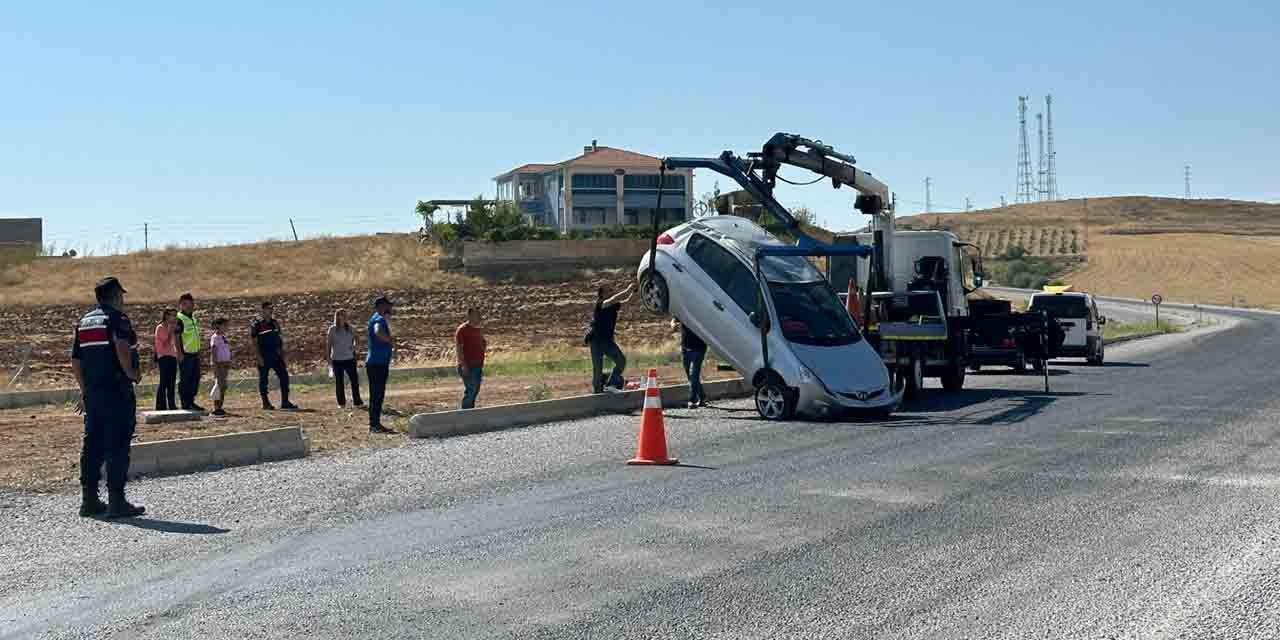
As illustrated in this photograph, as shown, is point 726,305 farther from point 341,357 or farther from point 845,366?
point 341,357

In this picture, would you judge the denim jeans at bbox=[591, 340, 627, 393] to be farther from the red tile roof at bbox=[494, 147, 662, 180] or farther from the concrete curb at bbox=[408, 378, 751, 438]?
the red tile roof at bbox=[494, 147, 662, 180]

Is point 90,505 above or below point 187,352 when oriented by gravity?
below

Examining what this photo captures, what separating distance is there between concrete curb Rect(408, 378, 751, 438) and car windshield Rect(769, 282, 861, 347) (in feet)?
8.18

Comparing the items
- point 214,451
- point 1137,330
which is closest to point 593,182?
point 1137,330

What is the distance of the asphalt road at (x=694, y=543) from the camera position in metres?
7.72

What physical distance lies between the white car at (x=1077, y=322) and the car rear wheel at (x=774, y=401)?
616 inches

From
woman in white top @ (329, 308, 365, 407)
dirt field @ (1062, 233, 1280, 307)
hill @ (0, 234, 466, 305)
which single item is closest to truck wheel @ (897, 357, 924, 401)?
woman in white top @ (329, 308, 365, 407)

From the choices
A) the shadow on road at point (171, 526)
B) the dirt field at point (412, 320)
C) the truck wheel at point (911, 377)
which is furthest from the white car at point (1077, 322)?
the shadow on road at point (171, 526)

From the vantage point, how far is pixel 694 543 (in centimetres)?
977

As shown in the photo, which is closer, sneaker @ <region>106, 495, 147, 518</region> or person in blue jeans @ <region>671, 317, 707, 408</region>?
sneaker @ <region>106, 495, 147, 518</region>

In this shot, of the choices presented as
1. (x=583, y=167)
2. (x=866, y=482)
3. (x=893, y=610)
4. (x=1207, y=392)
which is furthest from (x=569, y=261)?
(x=893, y=610)

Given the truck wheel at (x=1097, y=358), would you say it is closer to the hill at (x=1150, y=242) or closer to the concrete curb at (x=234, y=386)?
the concrete curb at (x=234, y=386)

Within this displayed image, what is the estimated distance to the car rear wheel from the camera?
18.8m

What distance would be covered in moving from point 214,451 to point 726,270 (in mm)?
8048
